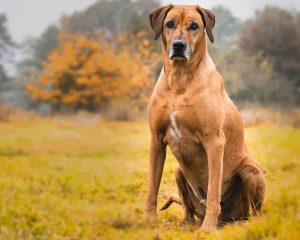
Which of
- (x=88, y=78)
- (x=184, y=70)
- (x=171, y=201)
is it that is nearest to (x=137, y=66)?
(x=88, y=78)

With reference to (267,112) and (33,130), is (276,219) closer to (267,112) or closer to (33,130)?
(33,130)

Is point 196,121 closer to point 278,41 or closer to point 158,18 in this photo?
point 158,18

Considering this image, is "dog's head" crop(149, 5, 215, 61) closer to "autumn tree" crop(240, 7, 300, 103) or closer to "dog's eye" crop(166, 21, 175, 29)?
"dog's eye" crop(166, 21, 175, 29)

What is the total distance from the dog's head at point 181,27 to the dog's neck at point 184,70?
0.30 feet

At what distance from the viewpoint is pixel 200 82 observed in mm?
5281

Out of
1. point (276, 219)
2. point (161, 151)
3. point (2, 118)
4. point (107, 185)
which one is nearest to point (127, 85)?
point (2, 118)

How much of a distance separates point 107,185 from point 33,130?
1032 cm

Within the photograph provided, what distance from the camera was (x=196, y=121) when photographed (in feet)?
17.0

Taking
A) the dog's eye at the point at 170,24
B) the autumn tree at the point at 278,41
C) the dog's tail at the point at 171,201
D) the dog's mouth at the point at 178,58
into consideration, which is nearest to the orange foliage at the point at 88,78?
the autumn tree at the point at 278,41

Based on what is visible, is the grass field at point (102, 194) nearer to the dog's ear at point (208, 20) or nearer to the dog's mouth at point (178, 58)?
the dog's mouth at point (178, 58)

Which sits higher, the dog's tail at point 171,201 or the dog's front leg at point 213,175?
the dog's front leg at point 213,175

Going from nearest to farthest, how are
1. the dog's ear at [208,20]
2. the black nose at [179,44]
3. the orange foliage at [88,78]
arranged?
the black nose at [179,44] < the dog's ear at [208,20] < the orange foliage at [88,78]

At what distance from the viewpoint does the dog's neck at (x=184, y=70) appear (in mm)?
5293

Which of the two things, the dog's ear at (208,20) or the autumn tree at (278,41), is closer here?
the dog's ear at (208,20)
